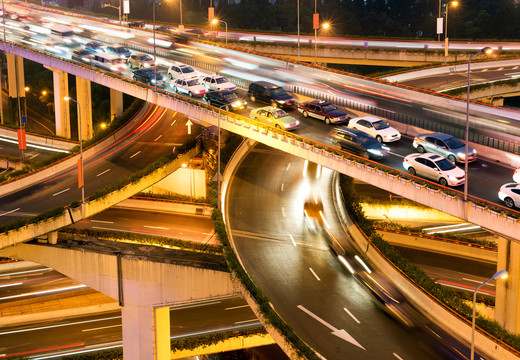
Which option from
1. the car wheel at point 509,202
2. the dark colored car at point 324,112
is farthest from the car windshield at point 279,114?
the car wheel at point 509,202

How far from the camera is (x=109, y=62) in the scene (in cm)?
7112

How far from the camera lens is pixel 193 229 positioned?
2452 inches

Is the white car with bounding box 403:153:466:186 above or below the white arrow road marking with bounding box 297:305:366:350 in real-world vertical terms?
above

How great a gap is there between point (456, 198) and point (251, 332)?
17.3m

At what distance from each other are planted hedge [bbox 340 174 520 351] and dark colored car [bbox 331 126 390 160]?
5692mm

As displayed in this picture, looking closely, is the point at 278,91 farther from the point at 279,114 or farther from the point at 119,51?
the point at 119,51

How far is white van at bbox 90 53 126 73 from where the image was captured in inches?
2790

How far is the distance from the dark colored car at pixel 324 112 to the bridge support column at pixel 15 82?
177ft

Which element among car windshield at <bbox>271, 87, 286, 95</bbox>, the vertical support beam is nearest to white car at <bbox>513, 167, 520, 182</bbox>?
the vertical support beam

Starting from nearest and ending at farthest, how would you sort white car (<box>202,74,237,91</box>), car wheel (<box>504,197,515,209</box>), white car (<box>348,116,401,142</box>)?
car wheel (<box>504,197,515,209</box>)
white car (<box>348,116,401,142</box>)
white car (<box>202,74,237,91</box>)

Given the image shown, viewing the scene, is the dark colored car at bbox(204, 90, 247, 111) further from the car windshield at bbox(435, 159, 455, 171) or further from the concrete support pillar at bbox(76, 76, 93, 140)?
the concrete support pillar at bbox(76, 76, 93, 140)

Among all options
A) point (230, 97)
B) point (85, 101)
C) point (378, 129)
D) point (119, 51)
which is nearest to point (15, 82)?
point (85, 101)

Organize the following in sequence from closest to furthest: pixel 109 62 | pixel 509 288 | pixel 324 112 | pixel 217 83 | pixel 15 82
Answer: pixel 509 288
pixel 324 112
pixel 217 83
pixel 109 62
pixel 15 82

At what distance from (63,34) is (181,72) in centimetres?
3033
